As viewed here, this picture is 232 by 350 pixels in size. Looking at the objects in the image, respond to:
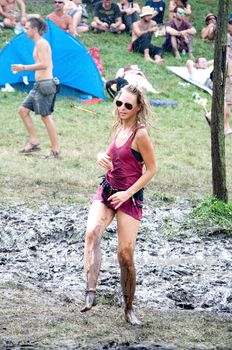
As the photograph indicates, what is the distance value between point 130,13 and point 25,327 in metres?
16.4

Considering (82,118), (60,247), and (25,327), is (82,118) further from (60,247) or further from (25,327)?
(25,327)

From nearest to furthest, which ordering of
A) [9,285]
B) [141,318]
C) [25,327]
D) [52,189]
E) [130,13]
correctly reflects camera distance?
[25,327], [141,318], [9,285], [52,189], [130,13]

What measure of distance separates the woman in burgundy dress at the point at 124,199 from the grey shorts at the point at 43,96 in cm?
651

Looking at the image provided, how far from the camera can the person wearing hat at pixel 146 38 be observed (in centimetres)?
2050

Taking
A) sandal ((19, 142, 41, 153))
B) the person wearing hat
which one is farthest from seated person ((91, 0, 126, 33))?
sandal ((19, 142, 41, 153))

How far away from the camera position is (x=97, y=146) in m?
14.1

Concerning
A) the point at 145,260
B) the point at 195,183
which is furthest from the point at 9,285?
the point at 195,183

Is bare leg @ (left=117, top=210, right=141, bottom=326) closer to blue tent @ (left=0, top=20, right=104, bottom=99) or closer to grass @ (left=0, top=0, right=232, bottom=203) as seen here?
grass @ (left=0, top=0, right=232, bottom=203)

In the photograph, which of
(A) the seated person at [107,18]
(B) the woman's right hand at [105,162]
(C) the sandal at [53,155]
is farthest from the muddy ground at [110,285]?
(A) the seated person at [107,18]

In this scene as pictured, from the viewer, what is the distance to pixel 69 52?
17859mm

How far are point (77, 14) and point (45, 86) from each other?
27.5ft

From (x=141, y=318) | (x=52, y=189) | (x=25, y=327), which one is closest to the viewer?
(x=25, y=327)

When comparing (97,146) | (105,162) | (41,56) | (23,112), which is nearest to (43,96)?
(23,112)

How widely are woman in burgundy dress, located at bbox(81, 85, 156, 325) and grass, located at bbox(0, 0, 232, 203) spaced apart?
4207 millimetres
